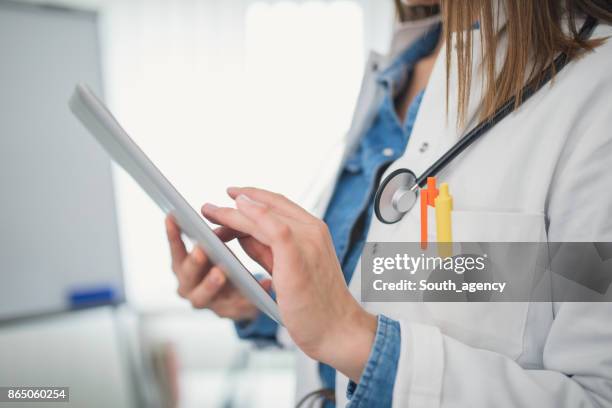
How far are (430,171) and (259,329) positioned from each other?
1.66 feet

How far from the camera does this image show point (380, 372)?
0.49 meters

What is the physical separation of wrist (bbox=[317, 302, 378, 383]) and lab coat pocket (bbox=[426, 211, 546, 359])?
128 mm

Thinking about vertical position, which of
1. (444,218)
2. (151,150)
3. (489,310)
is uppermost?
(151,150)

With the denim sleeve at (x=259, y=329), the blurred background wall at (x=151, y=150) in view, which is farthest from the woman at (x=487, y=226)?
the blurred background wall at (x=151, y=150)

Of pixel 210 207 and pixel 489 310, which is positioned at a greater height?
pixel 210 207

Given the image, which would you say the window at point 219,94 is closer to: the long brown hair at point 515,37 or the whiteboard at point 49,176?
the whiteboard at point 49,176

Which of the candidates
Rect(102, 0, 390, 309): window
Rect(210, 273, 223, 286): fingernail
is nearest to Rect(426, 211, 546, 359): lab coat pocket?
Rect(210, 273, 223, 286): fingernail

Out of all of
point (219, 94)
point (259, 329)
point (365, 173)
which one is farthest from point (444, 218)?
point (219, 94)

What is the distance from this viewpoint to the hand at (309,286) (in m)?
0.45

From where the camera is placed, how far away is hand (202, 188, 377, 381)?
0.45 m

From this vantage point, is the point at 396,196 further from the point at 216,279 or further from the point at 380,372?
the point at 216,279

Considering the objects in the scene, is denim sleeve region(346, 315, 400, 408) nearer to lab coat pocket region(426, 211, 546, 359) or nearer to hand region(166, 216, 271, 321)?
lab coat pocket region(426, 211, 546, 359)

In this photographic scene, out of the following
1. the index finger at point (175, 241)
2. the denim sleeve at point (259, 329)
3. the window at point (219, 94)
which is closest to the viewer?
the index finger at point (175, 241)

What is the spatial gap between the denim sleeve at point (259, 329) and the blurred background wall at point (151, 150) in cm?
130
